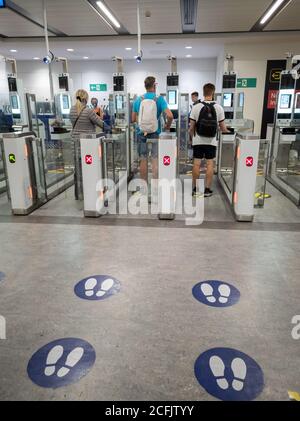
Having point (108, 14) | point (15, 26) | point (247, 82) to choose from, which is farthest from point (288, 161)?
point (15, 26)

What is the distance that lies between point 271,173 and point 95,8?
4566 millimetres

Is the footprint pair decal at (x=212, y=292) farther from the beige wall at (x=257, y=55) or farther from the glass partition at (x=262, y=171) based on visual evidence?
the beige wall at (x=257, y=55)

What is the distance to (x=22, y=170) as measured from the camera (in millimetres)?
3969

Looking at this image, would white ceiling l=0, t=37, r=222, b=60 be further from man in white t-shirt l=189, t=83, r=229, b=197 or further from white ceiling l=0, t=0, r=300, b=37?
man in white t-shirt l=189, t=83, r=229, b=197

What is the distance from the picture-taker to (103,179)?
4.11m

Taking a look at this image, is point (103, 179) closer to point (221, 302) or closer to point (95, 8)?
point (221, 302)

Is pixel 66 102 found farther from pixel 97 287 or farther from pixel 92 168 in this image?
pixel 97 287

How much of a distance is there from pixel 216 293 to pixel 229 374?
772mm

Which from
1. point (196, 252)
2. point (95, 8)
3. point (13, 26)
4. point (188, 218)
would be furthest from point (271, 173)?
point (13, 26)

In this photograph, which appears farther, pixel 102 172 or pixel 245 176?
pixel 102 172

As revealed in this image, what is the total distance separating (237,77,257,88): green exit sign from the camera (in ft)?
29.9

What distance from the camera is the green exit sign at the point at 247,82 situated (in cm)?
912

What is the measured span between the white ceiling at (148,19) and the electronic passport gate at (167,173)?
3.63 m

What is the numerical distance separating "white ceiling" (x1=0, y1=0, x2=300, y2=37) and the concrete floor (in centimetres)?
443
